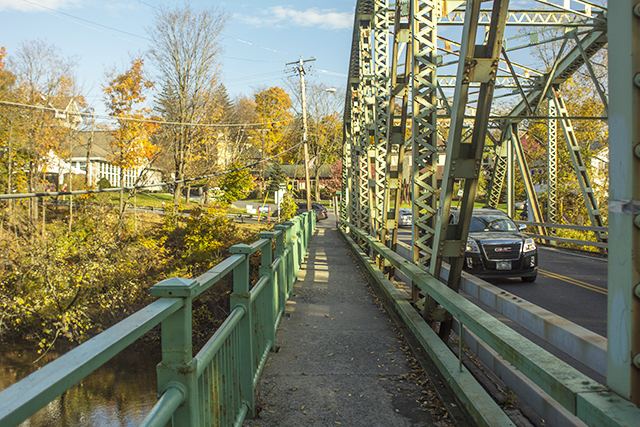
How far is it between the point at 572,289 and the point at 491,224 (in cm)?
293

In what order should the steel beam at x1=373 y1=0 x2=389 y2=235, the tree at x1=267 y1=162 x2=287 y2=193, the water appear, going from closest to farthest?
the steel beam at x1=373 y1=0 x2=389 y2=235, the water, the tree at x1=267 y1=162 x2=287 y2=193

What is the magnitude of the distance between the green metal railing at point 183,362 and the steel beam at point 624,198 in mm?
1929

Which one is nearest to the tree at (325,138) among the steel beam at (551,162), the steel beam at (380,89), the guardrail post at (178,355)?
the steel beam at (551,162)

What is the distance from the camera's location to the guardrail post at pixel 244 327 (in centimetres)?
426

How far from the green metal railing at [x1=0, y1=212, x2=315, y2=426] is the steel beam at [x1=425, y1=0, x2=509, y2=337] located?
2.09m

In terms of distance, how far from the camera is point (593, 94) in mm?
26344

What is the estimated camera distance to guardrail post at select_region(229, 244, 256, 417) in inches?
168

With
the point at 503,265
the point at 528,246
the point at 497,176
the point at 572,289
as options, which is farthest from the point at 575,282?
the point at 497,176

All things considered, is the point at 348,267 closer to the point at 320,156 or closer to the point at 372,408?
the point at 372,408

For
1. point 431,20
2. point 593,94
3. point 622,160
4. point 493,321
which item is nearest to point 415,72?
point 431,20

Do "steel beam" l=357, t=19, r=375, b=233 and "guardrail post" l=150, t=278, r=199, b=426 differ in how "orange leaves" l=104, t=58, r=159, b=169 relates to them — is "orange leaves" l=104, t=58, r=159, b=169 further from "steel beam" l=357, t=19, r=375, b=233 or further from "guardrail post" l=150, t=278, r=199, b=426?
"guardrail post" l=150, t=278, r=199, b=426

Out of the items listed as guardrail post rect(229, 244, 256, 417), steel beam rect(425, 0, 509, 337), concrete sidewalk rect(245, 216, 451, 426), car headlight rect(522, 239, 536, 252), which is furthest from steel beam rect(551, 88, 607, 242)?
guardrail post rect(229, 244, 256, 417)

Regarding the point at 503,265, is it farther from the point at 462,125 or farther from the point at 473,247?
the point at 462,125

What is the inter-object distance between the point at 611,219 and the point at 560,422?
96.9 inches
